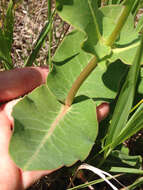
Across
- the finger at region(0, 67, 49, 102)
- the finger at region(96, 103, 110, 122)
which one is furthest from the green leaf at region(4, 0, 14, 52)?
the finger at region(96, 103, 110, 122)

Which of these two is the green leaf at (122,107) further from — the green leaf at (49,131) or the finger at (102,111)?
the finger at (102,111)

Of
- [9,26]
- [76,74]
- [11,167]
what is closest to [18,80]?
[9,26]

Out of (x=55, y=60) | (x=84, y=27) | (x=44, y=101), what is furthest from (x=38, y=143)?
(x=84, y=27)

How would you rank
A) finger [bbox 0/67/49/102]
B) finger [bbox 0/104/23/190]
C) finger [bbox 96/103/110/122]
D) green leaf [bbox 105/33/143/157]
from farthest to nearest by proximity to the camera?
finger [bbox 0/67/49/102], finger [bbox 96/103/110/122], finger [bbox 0/104/23/190], green leaf [bbox 105/33/143/157]

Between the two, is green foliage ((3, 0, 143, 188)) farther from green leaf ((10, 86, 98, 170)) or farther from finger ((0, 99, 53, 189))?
finger ((0, 99, 53, 189))

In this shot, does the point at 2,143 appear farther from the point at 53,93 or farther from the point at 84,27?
the point at 84,27
